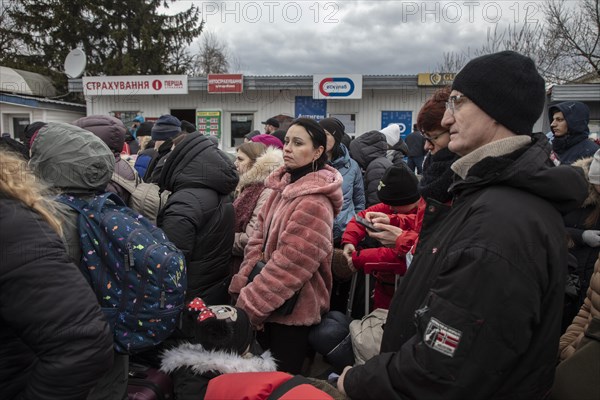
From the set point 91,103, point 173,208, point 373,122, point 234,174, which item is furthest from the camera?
point 91,103

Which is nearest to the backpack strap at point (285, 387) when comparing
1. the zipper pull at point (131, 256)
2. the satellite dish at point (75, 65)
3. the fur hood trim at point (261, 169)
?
the zipper pull at point (131, 256)

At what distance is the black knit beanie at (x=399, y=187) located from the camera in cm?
294

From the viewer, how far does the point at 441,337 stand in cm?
117

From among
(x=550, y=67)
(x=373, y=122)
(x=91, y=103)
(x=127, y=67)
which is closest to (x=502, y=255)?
(x=373, y=122)

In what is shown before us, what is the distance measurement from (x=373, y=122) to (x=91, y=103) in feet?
34.9

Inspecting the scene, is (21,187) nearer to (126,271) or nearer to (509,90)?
(126,271)

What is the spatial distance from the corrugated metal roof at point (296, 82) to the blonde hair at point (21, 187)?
1349cm

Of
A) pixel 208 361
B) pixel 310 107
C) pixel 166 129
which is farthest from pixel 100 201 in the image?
pixel 310 107

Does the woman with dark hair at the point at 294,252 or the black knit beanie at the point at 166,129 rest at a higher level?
the black knit beanie at the point at 166,129

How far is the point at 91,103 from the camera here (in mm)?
16062

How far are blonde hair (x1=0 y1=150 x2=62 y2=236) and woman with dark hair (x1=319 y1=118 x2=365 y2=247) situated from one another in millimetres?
2818

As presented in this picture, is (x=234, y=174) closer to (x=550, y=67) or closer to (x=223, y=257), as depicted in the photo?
(x=223, y=257)

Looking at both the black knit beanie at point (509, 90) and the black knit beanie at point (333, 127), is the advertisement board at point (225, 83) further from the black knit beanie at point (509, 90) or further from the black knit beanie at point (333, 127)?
the black knit beanie at point (509, 90)

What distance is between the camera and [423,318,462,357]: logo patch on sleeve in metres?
1.15
